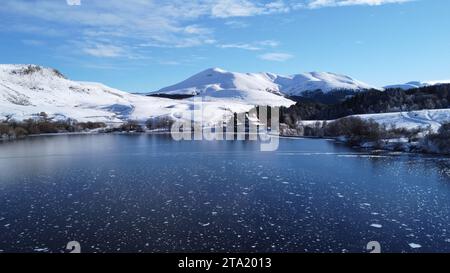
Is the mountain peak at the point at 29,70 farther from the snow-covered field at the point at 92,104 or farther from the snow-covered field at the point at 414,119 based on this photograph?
the snow-covered field at the point at 414,119

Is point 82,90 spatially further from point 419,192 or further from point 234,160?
point 419,192

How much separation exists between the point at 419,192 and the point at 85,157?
866 inches

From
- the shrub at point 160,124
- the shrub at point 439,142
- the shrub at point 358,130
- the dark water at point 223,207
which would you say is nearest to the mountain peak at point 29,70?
the shrub at point 160,124

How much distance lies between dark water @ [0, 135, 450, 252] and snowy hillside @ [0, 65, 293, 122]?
6741 centimetres

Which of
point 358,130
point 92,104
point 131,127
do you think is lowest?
point 358,130

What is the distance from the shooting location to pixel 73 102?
5044 inches

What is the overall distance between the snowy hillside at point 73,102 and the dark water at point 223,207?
6741 centimetres

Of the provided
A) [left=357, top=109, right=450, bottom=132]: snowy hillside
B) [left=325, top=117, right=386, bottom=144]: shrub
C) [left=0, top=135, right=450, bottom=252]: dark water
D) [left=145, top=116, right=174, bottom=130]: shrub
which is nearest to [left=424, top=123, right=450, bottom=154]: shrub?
[left=325, top=117, right=386, bottom=144]: shrub

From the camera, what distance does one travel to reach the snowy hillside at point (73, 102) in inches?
3819

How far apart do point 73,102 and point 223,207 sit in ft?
410

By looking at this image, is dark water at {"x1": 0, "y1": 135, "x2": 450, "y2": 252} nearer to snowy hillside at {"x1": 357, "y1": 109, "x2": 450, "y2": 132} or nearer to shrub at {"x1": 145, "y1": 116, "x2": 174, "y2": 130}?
snowy hillside at {"x1": 357, "y1": 109, "x2": 450, "y2": 132}

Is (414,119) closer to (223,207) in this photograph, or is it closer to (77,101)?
(223,207)

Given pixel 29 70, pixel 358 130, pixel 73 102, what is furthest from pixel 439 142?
pixel 29 70

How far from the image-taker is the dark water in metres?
10.3
